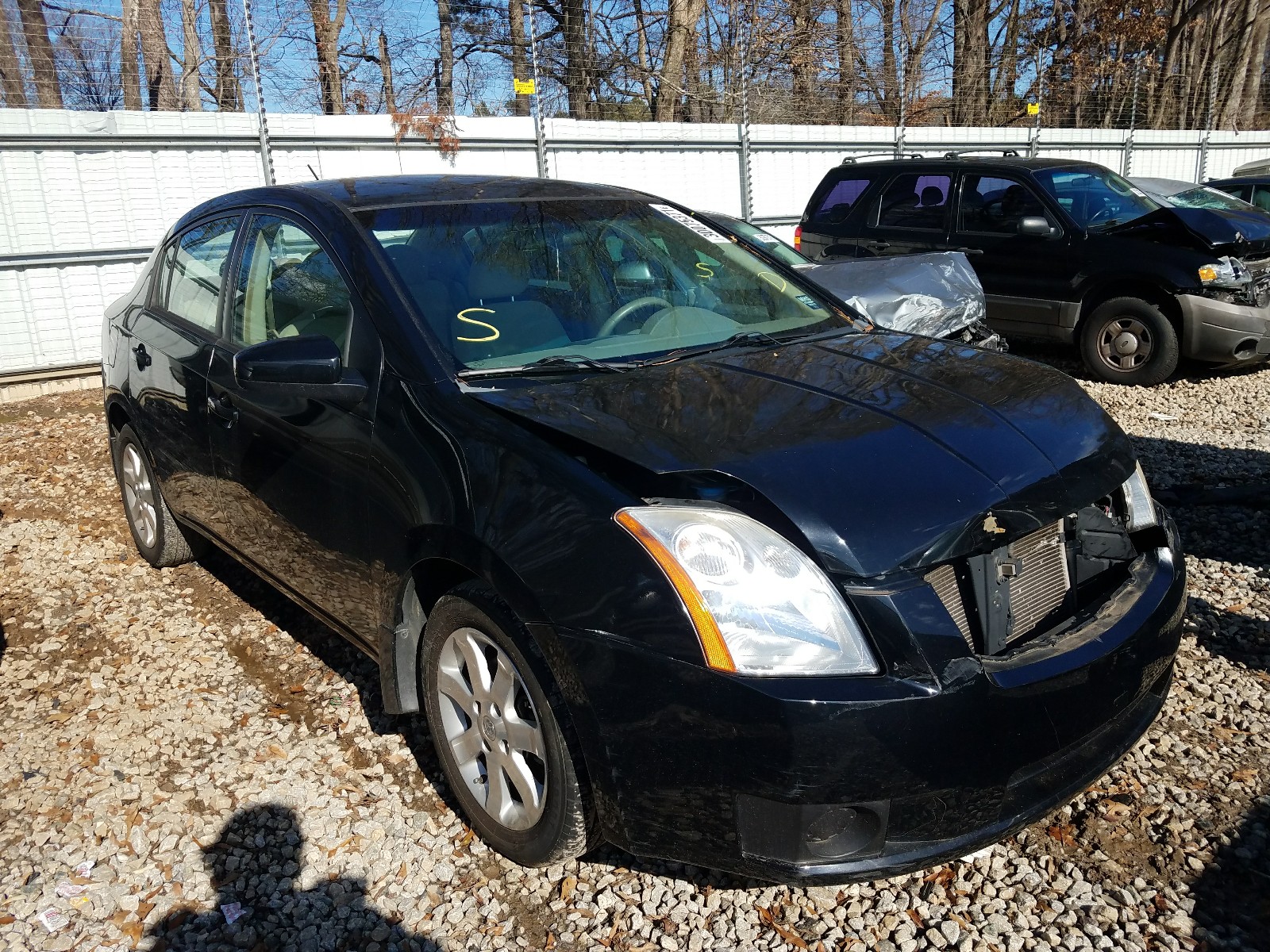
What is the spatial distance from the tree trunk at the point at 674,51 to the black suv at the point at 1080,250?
597cm

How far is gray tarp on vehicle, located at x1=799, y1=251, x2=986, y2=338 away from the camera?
21.8 feet

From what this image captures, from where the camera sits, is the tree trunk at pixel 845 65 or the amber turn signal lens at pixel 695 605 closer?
the amber turn signal lens at pixel 695 605

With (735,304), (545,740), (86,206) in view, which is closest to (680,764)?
(545,740)

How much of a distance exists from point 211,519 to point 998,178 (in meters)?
7.42

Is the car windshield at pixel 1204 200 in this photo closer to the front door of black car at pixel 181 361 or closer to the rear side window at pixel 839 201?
the rear side window at pixel 839 201

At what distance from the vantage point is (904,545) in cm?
212

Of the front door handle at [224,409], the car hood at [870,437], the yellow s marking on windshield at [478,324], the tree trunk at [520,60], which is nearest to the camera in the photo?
the car hood at [870,437]

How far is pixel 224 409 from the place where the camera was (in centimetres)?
358

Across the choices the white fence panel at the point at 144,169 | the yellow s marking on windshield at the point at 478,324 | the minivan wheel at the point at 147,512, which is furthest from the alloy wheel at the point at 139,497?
the white fence panel at the point at 144,169

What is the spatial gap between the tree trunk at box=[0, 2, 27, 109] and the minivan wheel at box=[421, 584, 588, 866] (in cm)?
813

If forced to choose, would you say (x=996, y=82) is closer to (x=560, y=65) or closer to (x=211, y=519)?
(x=560, y=65)

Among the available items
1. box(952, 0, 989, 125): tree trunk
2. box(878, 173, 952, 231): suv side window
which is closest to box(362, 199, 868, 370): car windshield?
box(878, 173, 952, 231): suv side window

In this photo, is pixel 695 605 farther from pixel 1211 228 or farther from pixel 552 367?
pixel 1211 228

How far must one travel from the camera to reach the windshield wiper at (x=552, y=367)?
2.79m
